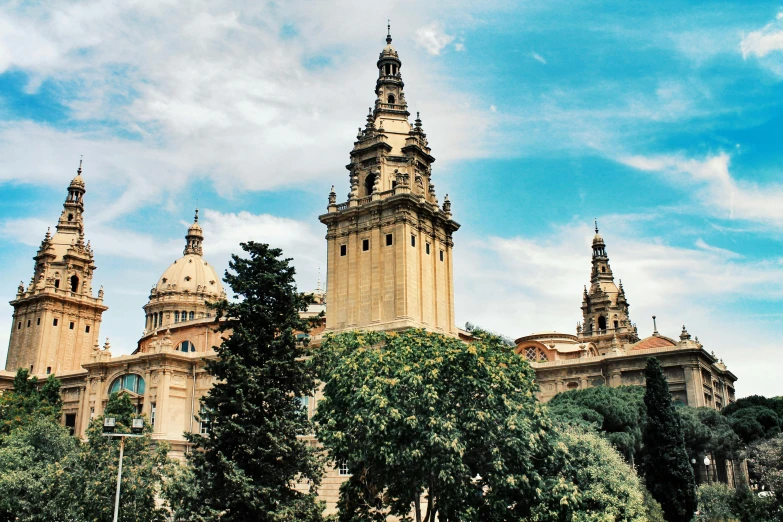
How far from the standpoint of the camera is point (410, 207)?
62.1m

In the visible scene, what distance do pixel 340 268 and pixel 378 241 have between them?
4.27 meters

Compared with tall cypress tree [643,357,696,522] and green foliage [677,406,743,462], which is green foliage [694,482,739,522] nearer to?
tall cypress tree [643,357,696,522]

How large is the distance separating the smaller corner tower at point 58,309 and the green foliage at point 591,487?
77073 mm

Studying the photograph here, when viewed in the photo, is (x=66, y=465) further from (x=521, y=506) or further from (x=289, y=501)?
(x=521, y=506)

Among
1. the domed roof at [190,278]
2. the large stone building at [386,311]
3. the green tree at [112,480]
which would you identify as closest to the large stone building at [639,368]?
the large stone building at [386,311]

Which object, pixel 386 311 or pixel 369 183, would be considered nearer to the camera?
pixel 386 311

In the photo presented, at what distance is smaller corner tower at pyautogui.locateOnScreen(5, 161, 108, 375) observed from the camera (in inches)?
3812

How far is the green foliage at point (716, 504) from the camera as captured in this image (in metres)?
47.8

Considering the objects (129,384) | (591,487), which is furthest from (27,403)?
(591,487)

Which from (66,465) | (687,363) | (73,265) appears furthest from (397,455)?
(73,265)

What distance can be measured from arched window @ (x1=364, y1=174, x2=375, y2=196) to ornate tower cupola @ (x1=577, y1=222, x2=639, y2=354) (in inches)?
2147

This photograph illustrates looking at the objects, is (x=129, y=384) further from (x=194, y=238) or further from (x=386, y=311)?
(x=194, y=238)

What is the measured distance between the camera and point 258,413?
3769 centimetres

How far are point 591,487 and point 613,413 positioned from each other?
20171 millimetres
